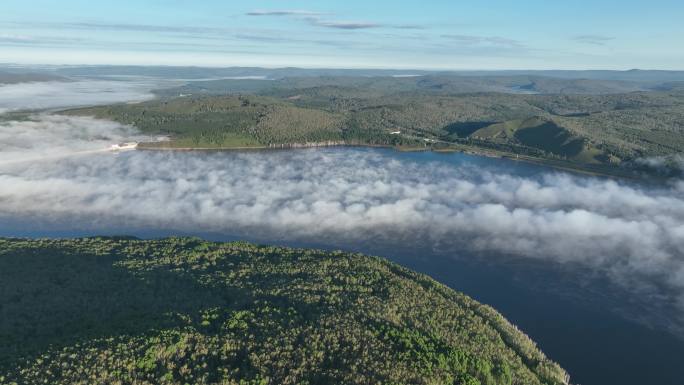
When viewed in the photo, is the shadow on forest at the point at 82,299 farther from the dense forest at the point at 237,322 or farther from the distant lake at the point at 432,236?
the distant lake at the point at 432,236

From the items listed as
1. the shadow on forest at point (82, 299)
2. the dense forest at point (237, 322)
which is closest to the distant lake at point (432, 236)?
the dense forest at point (237, 322)

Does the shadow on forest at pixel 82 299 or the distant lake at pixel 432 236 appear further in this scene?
the distant lake at pixel 432 236

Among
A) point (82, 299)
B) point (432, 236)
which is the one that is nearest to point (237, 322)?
point (82, 299)

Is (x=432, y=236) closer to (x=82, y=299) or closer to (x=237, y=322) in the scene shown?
(x=237, y=322)

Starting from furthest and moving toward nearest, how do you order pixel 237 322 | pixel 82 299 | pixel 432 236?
pixel 432 236, pixel 82 299, pixel 237 322

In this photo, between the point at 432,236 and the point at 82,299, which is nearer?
the point at 82,299

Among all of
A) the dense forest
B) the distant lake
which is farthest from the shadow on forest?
the distant lake

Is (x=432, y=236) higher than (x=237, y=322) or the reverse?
the reverse

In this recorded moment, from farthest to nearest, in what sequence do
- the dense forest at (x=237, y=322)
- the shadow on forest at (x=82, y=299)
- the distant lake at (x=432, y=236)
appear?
the distant lake at (x=432, y=236) < the shadow on forest at (x=82, y=299) < the dense forest at (x=237, y=322)
